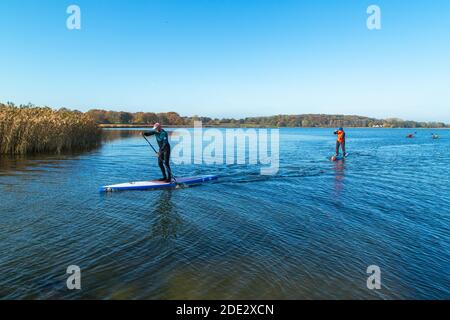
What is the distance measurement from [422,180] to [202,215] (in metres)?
14.5

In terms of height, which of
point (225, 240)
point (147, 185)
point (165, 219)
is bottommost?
point (225, 240)

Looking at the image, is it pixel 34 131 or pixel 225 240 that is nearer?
pixel 225 240

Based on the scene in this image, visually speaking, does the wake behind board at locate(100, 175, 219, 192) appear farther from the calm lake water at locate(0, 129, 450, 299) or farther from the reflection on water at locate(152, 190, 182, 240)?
the reflection on water at locate(152, 190, 182, 240)

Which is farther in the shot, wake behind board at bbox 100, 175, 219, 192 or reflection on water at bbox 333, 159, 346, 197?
reflection on water at bbox 333, 159, 346, 197

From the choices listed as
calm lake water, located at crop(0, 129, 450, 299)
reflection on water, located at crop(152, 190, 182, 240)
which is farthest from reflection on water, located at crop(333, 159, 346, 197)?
reflection on water, located at crop(152, 190, 182, 240)

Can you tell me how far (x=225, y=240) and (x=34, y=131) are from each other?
22816mm

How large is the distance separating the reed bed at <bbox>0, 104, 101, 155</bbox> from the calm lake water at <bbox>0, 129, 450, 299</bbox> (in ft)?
29.3

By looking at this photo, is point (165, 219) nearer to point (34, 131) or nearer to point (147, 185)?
→ point (147, 185)

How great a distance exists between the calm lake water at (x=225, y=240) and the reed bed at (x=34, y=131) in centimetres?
892

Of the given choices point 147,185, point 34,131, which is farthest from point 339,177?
point 34,131

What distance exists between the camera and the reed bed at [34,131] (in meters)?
23.3

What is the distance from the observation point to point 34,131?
24.8 meters

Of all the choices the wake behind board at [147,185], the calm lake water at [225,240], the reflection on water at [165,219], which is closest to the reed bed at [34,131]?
the calm lake water at [225,240]

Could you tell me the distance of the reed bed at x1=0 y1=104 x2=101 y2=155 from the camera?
916 inches
